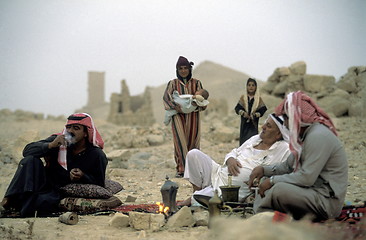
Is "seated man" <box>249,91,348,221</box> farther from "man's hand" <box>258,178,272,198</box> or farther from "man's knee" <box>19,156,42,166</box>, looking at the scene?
"man's knee" <box>19,156,42,166</box>

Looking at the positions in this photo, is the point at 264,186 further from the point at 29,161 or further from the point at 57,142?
the point at 29,161

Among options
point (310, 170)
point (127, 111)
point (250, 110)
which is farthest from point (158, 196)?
point (127, 111)

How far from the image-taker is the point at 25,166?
4828mm

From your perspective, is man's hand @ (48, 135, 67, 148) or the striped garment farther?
the striped garment

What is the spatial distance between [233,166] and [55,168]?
2220 millimetres

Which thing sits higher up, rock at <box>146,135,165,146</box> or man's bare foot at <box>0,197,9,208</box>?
man's bare foot at <box>0,197,9,208</box>

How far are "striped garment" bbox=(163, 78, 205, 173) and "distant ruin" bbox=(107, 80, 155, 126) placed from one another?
883 inches

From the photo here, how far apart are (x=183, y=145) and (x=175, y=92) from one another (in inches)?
40.5

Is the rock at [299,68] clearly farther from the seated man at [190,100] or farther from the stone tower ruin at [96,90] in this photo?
the stone tower ruin at [96,90]

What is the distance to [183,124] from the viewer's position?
817 cm

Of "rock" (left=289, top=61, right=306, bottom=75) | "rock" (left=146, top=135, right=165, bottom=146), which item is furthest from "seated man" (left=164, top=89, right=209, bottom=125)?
"rock" (left=289, top=61, right=306, bottom=75)

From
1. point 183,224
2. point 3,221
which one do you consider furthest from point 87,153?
point 183,224

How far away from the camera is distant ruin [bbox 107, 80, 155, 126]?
1211 inches

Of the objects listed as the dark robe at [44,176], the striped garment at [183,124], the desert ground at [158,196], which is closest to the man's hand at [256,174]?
the desert ground at [158,196]
